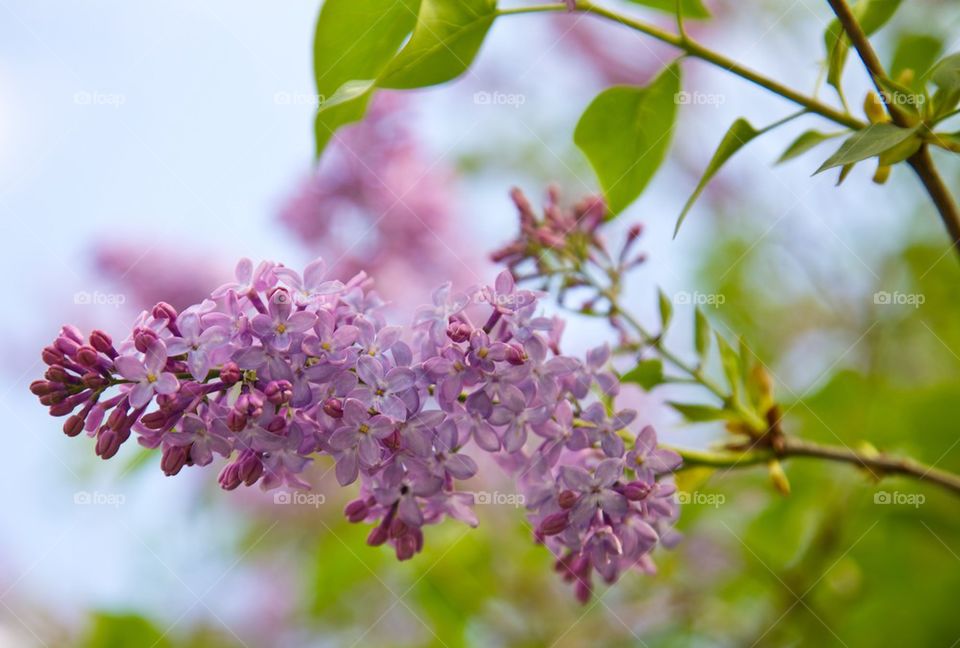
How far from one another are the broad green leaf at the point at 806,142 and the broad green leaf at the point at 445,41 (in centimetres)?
43

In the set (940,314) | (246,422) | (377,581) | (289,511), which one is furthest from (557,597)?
(246,422)

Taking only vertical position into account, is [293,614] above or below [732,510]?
below

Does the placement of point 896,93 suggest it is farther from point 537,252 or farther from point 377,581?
point 377,581

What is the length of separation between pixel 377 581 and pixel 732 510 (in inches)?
39.0

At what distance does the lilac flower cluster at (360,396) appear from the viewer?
113cm

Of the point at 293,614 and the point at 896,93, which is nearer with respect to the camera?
the point at 896,93

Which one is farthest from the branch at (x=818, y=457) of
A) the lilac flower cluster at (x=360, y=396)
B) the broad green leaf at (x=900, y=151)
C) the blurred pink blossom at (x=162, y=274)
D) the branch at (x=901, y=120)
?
the blurred pink blossom at (x=162, y=274)

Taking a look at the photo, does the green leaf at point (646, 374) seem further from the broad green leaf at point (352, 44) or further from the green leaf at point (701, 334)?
the broad green leaf at point (352, 44)

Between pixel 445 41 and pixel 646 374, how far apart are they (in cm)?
55

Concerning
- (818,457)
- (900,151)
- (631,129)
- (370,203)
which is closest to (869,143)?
(900,151)

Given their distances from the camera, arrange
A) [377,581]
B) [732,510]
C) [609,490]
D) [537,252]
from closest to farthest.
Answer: [609,490], [537,252], [732,510], [377,581]

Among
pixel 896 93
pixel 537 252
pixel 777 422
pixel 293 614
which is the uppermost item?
pixel 896 93

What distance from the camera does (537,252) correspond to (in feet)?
5.13

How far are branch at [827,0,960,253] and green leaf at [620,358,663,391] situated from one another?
0.42m
